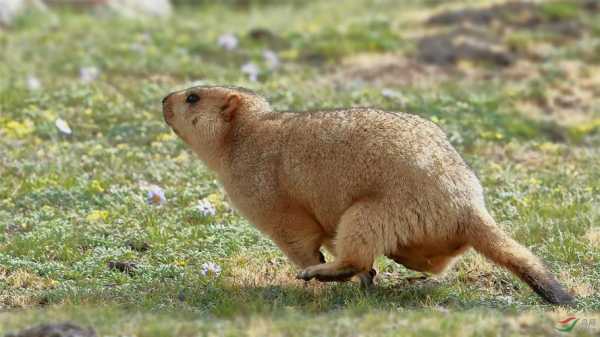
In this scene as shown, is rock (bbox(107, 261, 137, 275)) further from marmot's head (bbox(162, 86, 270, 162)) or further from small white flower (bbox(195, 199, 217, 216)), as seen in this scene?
small white flower (bbox(195, 199, 217, 216))

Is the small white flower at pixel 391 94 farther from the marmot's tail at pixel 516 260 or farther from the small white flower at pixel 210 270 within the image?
the marmot's tail at pixel 516 260

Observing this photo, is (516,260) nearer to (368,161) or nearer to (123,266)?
(368,161)

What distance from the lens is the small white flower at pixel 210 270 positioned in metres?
7.50

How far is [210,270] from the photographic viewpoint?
24.6 feet

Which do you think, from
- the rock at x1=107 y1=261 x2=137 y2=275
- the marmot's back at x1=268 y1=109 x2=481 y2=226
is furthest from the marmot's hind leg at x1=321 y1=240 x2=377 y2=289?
the rock at x1=107 y1=261 x2=137 y2=275

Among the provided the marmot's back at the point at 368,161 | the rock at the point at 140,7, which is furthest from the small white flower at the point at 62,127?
the rock at the point at 140,7

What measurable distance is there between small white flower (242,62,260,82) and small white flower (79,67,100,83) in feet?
6.29

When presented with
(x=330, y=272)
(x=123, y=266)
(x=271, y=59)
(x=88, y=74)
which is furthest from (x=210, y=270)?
(x=271, y=59)

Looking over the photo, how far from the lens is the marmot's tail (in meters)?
6.48

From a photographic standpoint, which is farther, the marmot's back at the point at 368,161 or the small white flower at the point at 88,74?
the small white flower at the point at 88,74

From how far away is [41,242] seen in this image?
26.3 feet

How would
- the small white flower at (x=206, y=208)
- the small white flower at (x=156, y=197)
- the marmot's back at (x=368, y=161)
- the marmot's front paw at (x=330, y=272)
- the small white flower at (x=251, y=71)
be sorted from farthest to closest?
the small white flower at (x=251, y=71)
the small white flower at (x=156, y=197)
the small white flower at (x=206, y=208)
the marmot's front paw at (x=330, y=272)
the marmot's back at (x=368, y=161)

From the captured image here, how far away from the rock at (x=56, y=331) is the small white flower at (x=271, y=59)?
28.0 feet

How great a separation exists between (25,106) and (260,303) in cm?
579
